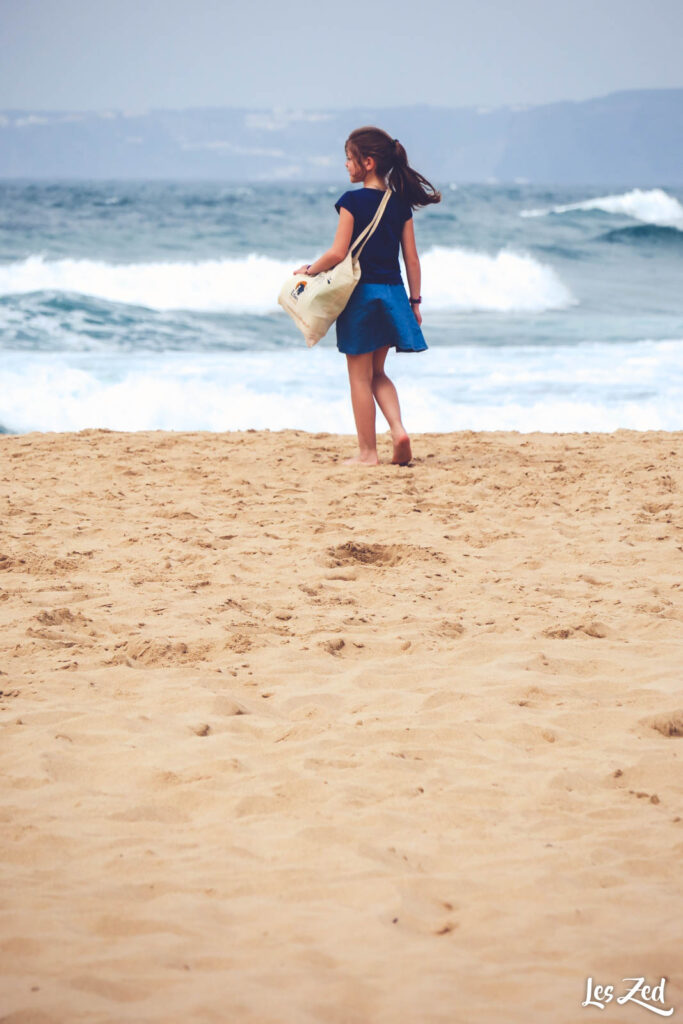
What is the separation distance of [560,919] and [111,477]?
4231mm

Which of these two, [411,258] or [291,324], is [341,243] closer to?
[411,258]

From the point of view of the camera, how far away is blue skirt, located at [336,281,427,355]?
5.69 m

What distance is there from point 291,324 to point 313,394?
20.1ft

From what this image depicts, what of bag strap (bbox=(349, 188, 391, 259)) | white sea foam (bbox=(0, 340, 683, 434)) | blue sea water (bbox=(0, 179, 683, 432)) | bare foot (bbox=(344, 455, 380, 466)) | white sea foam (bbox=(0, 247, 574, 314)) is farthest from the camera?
white sea foam (bbox=(0, 247, 574, 314))

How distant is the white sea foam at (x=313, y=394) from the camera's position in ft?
28.5

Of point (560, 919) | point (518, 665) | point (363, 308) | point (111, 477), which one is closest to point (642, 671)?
point (518, 665)

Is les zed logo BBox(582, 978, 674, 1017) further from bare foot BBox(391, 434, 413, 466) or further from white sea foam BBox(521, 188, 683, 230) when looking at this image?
white sea foam BBox(521, 188, 683, 230)

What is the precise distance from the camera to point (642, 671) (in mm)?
3252

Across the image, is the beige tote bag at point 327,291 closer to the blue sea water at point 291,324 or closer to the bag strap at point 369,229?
the bag strap at point 369,229

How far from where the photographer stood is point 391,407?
5.92m

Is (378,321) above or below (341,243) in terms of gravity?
below

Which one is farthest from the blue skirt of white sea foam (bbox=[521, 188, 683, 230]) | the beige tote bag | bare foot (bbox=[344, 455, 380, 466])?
white sea foam (bbox=[521, 188, 683, 230])

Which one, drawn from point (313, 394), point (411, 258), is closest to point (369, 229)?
point (411, 258)

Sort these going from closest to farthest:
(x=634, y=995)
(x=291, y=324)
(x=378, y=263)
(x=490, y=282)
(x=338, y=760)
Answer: (x=634, y=995)
(x=338, y=760)
(x=378, y=263)
(x=291, y=324)
(x=490, y=282)
